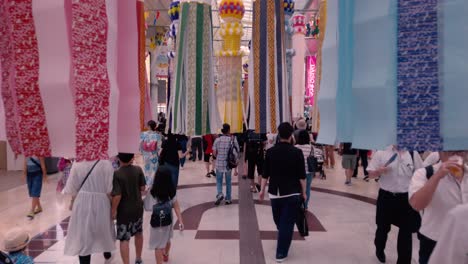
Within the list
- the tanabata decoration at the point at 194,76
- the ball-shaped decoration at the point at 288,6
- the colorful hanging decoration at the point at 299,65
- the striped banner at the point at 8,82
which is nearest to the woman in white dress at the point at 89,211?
the tanabata decoration at the point at 194,76

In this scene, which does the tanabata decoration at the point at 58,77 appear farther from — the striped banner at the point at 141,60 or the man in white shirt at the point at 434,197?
the man in white shirt at the point at 434,197

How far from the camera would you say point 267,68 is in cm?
256

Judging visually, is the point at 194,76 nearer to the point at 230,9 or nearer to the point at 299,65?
the point at 230,9

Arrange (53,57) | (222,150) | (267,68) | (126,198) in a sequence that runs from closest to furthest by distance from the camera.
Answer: (53,57) < (267,68) < (126,198) < (222,150)

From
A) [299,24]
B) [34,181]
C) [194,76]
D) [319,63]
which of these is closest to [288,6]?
[319,63]

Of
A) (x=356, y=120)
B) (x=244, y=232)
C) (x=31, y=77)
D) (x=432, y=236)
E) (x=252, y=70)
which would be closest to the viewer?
(x=31, y=77)

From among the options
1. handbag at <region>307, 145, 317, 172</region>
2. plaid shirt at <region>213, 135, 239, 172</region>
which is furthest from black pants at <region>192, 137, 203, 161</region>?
handbag at <region>307, 145, 317, 172</region>

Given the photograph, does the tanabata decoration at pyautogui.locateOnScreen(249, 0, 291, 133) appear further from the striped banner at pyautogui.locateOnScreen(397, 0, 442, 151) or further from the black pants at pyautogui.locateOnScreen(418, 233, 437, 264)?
the striped banner at pyautogui.locateOnScreen(397, 0, 442, 151)

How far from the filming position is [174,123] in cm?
256

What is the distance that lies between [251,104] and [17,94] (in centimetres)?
184

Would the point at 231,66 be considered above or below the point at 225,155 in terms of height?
above

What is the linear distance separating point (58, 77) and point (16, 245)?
6.63 feet

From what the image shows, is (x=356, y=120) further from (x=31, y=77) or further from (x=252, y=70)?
(x=252, y=70)

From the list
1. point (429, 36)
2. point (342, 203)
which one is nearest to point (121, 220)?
point (429, 36)
